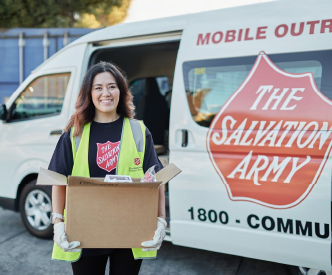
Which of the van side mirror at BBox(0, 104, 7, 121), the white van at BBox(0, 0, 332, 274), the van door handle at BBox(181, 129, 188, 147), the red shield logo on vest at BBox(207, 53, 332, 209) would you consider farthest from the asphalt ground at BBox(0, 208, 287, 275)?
the van side mirror at BBox(0, 104, 7, 121)

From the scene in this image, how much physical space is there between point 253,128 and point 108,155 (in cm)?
134

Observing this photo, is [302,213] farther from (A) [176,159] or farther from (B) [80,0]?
(B) [80,0]

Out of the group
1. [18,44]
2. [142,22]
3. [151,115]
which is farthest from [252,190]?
[18,44]

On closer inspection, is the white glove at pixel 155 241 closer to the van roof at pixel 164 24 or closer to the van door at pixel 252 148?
the van door at pixel 252 148

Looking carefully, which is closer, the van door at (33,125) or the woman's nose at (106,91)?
the woman's nose at (106,91)

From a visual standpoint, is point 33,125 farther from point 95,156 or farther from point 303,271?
point 303,271

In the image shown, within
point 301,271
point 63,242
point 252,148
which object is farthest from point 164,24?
point 301,271

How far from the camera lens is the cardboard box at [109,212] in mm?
1452

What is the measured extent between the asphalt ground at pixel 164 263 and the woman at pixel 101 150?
5.16ft

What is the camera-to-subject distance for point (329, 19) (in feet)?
7.94

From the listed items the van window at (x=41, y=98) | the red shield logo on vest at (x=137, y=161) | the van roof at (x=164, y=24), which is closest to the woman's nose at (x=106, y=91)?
the red shield logo on vest at (x=137, y=161)

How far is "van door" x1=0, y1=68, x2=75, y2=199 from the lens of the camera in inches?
145

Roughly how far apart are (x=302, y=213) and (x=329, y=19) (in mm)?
1388

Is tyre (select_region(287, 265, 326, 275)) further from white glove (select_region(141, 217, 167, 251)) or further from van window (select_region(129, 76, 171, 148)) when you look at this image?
van window (select_region(129, 76, 171, 148))
